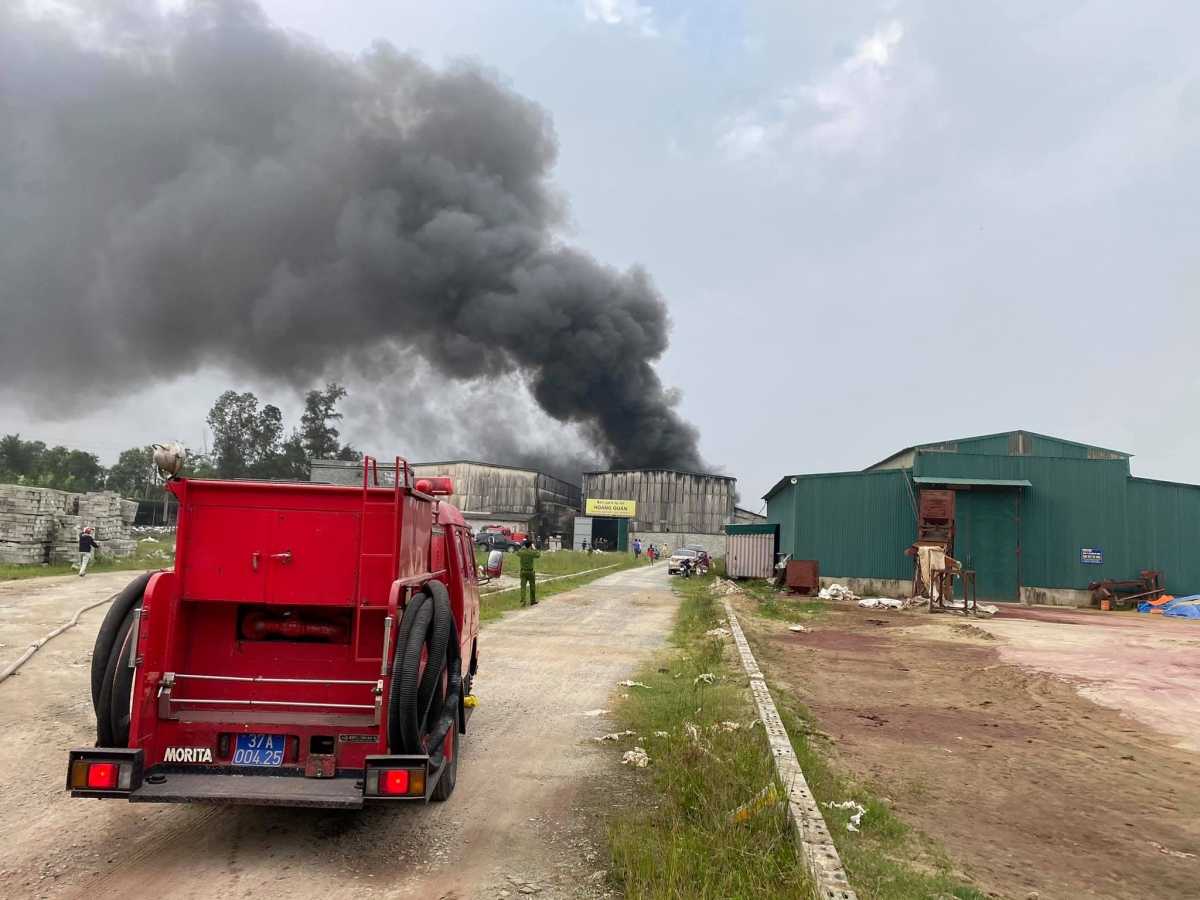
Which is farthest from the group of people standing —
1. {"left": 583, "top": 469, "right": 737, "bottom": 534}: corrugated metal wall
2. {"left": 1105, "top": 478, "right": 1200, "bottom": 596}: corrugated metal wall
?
{"left": 1105, "top": 478, "right": 1200, "bottom": 596}: corrugated metal wall

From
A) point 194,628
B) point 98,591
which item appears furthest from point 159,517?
point 194,628

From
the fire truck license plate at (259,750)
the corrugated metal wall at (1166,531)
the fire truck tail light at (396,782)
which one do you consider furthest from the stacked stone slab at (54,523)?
the corrugated metal wall at (1166,531)

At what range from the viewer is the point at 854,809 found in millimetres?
5012

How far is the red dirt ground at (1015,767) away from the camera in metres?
4.47

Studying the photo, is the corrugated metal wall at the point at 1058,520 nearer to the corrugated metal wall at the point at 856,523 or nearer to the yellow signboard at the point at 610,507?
A: the corrugated metal wall at the point at 856,523

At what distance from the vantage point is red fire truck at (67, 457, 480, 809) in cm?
397

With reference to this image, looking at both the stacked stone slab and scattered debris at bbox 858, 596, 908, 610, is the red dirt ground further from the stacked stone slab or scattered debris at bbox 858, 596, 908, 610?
the stacked stone slab

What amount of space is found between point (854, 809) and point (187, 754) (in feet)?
13.2

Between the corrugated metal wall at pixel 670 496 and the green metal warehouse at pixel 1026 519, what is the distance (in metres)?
27.9

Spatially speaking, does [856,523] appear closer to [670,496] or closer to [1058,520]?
[1058,520]

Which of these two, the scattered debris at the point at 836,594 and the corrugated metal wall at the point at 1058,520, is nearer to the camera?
the scattered debris at the point at 836,594

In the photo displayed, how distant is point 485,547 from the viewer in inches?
1837

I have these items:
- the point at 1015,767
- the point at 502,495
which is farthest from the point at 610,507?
the point at 1015,767

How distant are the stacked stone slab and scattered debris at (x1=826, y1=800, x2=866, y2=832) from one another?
23644 millimetres
